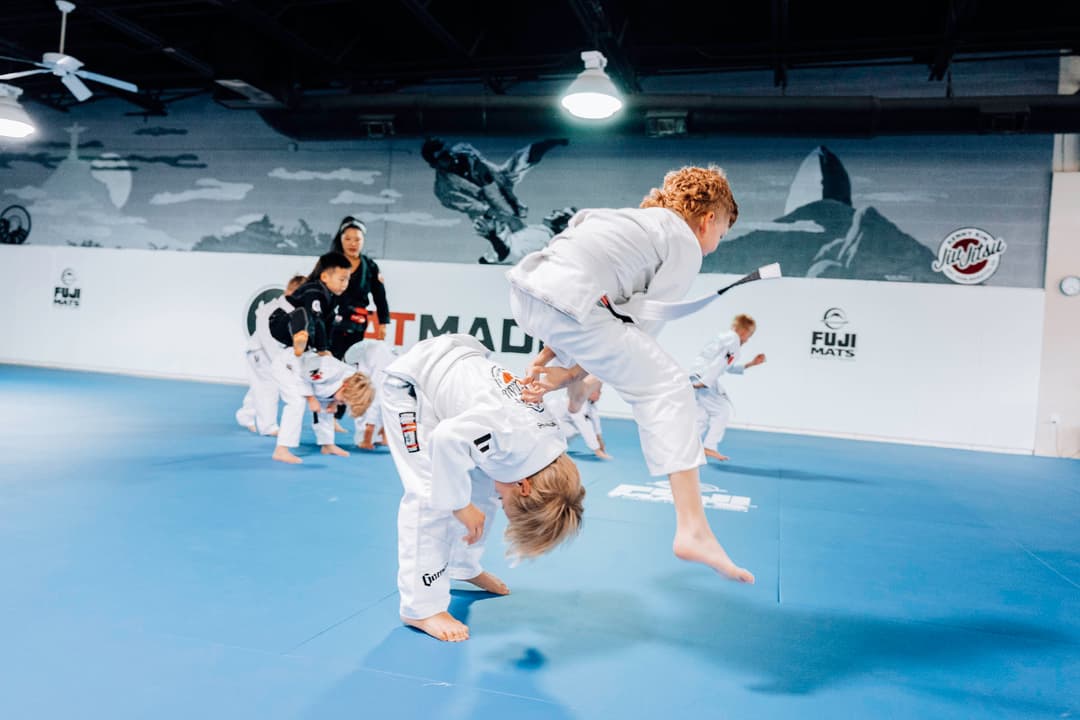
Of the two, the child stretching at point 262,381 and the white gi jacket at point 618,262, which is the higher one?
the white gi jacket at point 618,262

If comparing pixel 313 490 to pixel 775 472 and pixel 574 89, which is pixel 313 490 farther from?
pixel 574 89

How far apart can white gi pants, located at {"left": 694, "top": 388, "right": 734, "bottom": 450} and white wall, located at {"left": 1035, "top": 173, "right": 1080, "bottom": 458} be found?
16.0 feet

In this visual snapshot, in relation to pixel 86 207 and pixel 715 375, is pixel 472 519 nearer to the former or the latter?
pixel 715 375

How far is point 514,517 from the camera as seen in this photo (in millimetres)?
2025

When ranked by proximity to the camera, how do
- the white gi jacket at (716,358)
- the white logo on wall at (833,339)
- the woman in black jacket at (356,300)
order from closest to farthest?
the white gi jacket at (716,358), the woman in black jacket at (356,300), the white logo on wall at (833,339)

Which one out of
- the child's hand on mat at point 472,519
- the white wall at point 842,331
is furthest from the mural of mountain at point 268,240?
the child's hand on mat at point 472,519

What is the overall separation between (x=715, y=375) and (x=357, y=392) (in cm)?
281

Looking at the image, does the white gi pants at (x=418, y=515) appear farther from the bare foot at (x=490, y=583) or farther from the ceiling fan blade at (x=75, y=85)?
the ceiling fan blade at (x=75, y=85)

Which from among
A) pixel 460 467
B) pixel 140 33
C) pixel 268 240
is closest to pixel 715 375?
pixel 460 467

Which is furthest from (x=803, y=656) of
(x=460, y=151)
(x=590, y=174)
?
(x=460, y=151)

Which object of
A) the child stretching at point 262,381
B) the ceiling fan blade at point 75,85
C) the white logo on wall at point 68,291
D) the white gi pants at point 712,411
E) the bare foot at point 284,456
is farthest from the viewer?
the white logo on wall at point 68,291

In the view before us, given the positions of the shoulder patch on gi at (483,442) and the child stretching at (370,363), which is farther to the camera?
the child stretching at (370,363)

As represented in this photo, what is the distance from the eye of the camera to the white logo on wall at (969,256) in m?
8.83

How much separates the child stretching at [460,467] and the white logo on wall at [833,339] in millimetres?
7659
